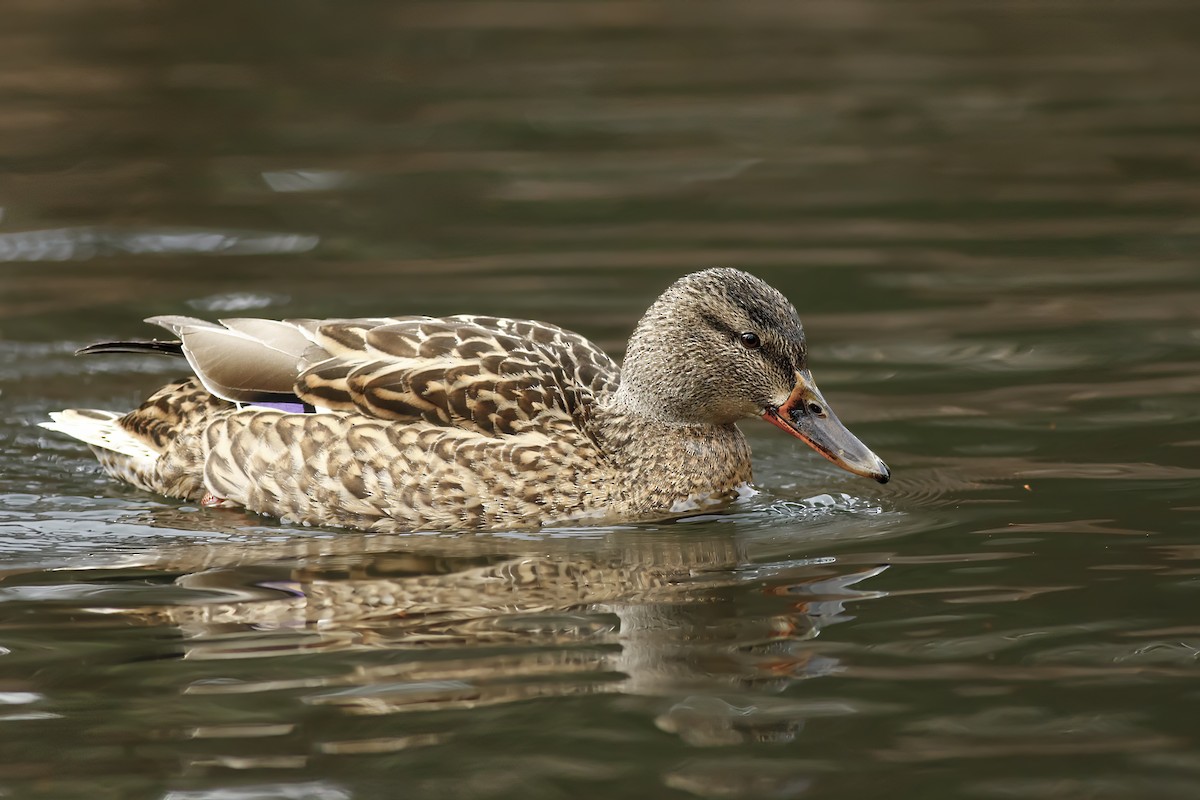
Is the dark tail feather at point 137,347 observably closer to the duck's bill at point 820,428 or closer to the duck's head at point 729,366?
the duck's head at point 729,366

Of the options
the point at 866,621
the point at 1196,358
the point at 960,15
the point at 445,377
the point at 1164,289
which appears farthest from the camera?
the point at 960,15

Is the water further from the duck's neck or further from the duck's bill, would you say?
the duck's bill

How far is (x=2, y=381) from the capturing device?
37.4ft

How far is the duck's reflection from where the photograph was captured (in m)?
6.72

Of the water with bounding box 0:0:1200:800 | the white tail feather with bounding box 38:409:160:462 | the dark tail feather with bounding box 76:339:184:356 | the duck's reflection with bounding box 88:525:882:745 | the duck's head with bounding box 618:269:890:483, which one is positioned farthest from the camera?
the white tail feather with bounding box 38:409:160:462

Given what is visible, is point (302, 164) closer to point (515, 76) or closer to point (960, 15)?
point (515, 76)

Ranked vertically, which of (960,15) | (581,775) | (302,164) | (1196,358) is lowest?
(581,775)

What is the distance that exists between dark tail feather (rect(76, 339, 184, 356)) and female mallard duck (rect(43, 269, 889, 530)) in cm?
2

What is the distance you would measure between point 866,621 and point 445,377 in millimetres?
2701

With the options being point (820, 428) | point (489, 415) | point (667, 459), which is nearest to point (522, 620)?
point (489, 415)

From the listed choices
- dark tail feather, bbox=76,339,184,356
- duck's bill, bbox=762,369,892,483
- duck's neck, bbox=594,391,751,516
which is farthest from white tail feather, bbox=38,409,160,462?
duck's bill, bbox=762,369,892,483

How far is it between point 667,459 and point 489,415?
2.99 ft

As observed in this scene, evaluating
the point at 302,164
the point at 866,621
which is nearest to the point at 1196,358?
the point at 866,621

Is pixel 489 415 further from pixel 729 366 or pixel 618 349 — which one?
pixel 618 349
